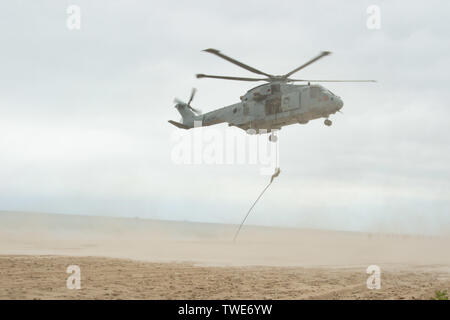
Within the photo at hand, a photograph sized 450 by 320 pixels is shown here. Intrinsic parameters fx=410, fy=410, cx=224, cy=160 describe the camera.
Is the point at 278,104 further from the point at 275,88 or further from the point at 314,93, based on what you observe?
the point at 314,93

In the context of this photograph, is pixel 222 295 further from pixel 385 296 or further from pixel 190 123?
pixel 190 123

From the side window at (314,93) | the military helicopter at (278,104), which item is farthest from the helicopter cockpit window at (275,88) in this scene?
the side window at (314,93)

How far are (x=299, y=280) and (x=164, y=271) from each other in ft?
20.6

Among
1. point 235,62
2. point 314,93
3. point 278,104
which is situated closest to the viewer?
point 235,62

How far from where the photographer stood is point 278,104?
18234 mm

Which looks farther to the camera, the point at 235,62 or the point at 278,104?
the point at 278,104

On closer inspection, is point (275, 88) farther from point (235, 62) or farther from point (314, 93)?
point (235, 62)

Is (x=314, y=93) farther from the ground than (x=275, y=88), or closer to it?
closer to it

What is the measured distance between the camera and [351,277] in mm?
18859

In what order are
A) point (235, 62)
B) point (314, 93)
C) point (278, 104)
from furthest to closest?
point (278, 104) < point (314, 93) < point (235, 62)


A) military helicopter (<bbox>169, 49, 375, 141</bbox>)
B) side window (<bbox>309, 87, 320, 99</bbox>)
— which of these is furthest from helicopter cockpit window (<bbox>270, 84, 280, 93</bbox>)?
side window (<bbox>309, 87, 320, 99</bbox>)

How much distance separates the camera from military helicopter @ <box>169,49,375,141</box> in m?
17.1

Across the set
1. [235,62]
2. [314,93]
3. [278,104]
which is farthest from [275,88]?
[235,62]
